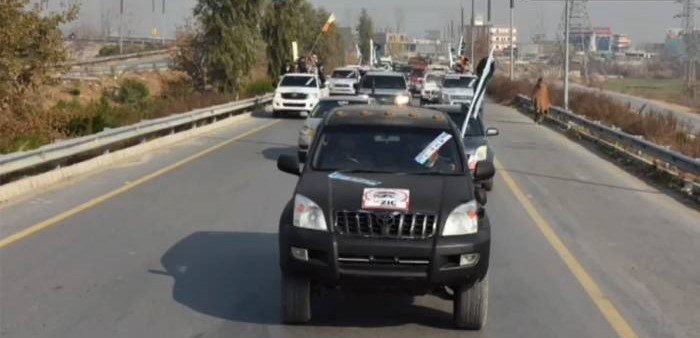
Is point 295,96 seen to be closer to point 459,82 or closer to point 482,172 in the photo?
Result: point 459,82

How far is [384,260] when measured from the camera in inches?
281

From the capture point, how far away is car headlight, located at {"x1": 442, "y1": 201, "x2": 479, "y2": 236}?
7254mm

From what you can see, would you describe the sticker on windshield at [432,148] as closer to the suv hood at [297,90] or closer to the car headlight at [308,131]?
the car headlight at [308,131]

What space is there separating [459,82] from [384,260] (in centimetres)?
3575

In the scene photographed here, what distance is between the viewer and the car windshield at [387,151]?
8.32 m

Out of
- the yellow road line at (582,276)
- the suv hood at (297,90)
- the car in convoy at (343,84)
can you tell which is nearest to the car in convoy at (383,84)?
the suv hood at (297,90)

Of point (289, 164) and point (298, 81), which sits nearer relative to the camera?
point (289, 164)

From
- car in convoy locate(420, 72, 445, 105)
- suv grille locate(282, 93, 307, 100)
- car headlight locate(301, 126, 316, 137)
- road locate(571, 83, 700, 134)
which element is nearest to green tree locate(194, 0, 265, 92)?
suv grille locate(282, 93, 307, 100)

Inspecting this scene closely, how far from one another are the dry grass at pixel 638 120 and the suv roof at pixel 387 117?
548 inches

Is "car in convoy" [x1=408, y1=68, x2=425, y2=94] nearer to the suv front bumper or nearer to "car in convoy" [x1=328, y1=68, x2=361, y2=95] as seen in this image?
"car in convoy" [x1=328, y1=68, x2=361, y2=95]

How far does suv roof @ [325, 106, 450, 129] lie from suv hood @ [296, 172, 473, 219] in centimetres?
83

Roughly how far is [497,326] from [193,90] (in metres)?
39.5

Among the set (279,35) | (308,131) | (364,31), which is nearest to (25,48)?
(308,131)

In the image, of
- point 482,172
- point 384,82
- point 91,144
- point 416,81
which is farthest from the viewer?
point 416,81
